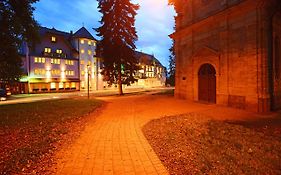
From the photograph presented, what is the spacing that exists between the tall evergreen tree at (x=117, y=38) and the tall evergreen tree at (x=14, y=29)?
14.5m

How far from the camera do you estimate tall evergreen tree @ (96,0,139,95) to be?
96.3 ft

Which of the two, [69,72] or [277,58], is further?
[69,72]

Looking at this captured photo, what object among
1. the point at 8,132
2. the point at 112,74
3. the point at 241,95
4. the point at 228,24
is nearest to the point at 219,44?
the point at 228,24

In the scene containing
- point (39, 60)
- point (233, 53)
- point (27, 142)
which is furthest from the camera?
point (39, 60)

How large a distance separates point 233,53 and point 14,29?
50.2 ft

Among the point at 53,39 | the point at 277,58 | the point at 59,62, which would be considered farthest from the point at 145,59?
the point at 277,58

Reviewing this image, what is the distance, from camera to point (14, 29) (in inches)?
523

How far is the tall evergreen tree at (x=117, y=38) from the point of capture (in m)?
29.4

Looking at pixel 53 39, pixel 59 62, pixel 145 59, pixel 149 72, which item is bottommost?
pixel 149 72

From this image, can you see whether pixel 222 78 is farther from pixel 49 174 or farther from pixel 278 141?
pixel 49 174

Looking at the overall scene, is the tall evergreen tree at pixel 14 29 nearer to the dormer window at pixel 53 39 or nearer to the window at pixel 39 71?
the window at pixel 39 71

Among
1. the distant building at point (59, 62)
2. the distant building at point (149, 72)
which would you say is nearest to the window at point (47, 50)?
the distant building at point (59, 62)

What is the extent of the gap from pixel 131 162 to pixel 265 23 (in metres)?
12.9

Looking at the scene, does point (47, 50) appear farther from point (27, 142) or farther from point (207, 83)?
point (27, 142)
